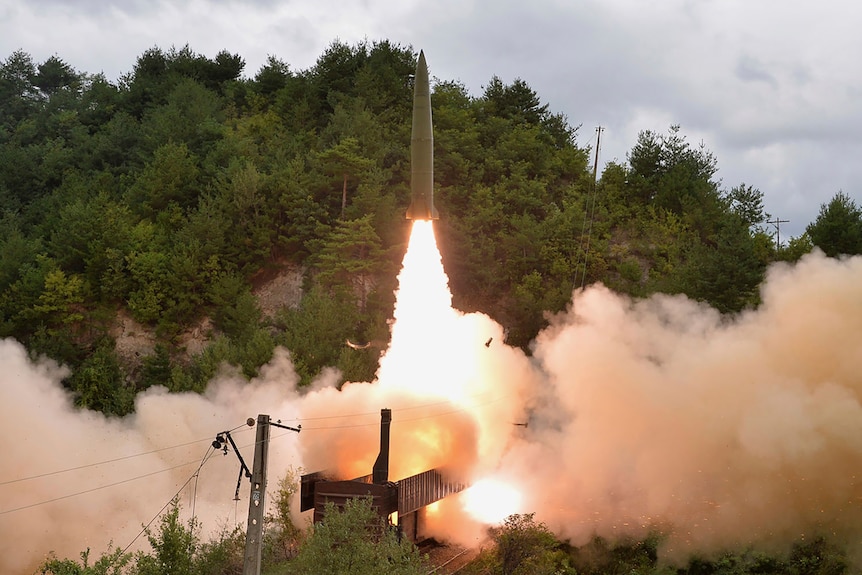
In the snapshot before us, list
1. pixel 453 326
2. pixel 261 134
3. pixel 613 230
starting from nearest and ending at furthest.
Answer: pixel 453 326 < pixel 613 230 < pixel 261 134

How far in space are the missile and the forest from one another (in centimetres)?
1242

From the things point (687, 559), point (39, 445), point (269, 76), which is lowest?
point (687, 559)

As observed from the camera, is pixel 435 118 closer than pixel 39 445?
No

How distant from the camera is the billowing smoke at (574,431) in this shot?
2822 centimetres

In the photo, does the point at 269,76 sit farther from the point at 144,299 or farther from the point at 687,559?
the point at 687,559

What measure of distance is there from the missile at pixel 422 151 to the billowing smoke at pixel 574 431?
4.31ft

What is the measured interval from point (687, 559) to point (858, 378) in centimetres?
824

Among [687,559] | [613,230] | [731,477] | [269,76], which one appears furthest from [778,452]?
[269,76]

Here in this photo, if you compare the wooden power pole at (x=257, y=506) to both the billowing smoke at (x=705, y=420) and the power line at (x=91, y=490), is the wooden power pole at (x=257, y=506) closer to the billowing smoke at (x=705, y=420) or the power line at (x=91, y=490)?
the power line at (x=91, y=490)

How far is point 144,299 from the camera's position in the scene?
5297 cm

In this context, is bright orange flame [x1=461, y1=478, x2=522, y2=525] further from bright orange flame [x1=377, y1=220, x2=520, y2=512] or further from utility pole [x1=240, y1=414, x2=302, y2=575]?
utility pole [x1=240, y1=414, x2=302, y2=575]

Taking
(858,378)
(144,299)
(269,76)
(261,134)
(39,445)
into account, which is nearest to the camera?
(858,378)

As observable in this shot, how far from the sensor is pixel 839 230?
5000 centimetres

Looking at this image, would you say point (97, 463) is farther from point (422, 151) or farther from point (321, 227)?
point (321, 227)
